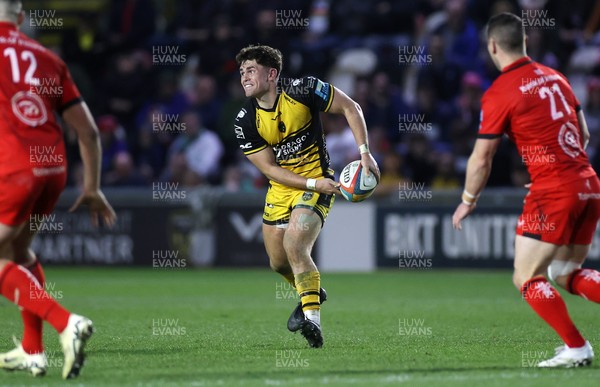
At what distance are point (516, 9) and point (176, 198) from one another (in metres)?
6.09

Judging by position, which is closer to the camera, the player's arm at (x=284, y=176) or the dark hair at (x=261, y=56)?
the player's arm at (x=284, y=176)

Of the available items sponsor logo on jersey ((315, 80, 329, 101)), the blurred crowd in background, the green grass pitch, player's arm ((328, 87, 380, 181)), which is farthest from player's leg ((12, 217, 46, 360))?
the blurred crowd in background

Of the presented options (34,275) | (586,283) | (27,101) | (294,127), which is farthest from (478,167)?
(34,275)

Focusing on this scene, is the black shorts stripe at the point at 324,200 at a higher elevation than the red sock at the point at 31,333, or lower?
higher

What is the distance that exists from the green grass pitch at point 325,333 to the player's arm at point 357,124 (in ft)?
4.38

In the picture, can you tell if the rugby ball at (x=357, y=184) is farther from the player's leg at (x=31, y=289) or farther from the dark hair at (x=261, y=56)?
the player's leg at (x=31, y=289)

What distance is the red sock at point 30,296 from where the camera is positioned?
629 centimetres

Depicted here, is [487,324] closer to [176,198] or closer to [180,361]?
[180,361]

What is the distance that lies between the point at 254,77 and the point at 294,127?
1.69 feet

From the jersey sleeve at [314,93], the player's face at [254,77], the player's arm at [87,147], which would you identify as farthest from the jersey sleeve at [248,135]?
the player's arm at [87,147]

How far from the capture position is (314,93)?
8398 millimetres

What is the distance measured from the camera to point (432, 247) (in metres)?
15.9

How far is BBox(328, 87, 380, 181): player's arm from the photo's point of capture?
26.1ft

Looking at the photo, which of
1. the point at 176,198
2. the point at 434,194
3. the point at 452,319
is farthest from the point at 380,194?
the point at 452,319
